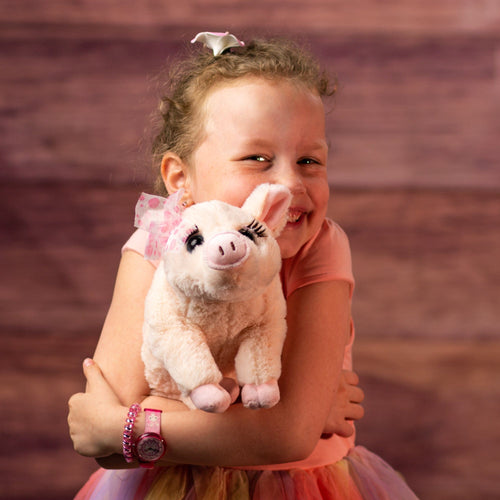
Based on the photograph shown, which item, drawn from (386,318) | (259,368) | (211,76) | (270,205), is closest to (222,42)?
(211,76)

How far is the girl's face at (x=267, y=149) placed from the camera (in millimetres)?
792

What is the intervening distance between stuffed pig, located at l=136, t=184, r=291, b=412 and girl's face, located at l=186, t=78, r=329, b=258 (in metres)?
0.11

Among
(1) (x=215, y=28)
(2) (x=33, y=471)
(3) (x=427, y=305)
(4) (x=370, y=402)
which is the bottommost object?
(2) (x=33, y=471)

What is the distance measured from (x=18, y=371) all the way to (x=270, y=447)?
0.95 m

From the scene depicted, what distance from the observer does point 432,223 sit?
155 centimetres

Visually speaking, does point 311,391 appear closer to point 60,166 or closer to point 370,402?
point 370,402

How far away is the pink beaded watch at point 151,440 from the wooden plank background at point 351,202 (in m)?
0.80

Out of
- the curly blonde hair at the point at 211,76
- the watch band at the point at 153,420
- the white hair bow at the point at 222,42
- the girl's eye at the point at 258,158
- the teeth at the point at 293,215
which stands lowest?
the watch band at the point at 153,420

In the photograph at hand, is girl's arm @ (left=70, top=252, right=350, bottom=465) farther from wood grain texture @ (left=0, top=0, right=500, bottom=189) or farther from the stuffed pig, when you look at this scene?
wood grain texture @ (left=0, top=0, right=500, bottom=189)

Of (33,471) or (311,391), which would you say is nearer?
(311,391)

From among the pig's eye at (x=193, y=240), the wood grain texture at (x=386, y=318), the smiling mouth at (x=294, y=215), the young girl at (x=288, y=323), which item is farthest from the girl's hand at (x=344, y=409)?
the wood grain texture at (x=386, y=318)

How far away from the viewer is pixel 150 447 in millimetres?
766

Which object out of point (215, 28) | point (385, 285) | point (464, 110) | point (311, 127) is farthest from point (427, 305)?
point (311, 127)

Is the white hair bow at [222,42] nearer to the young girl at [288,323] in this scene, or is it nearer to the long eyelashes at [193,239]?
the young girl at [288,323]
